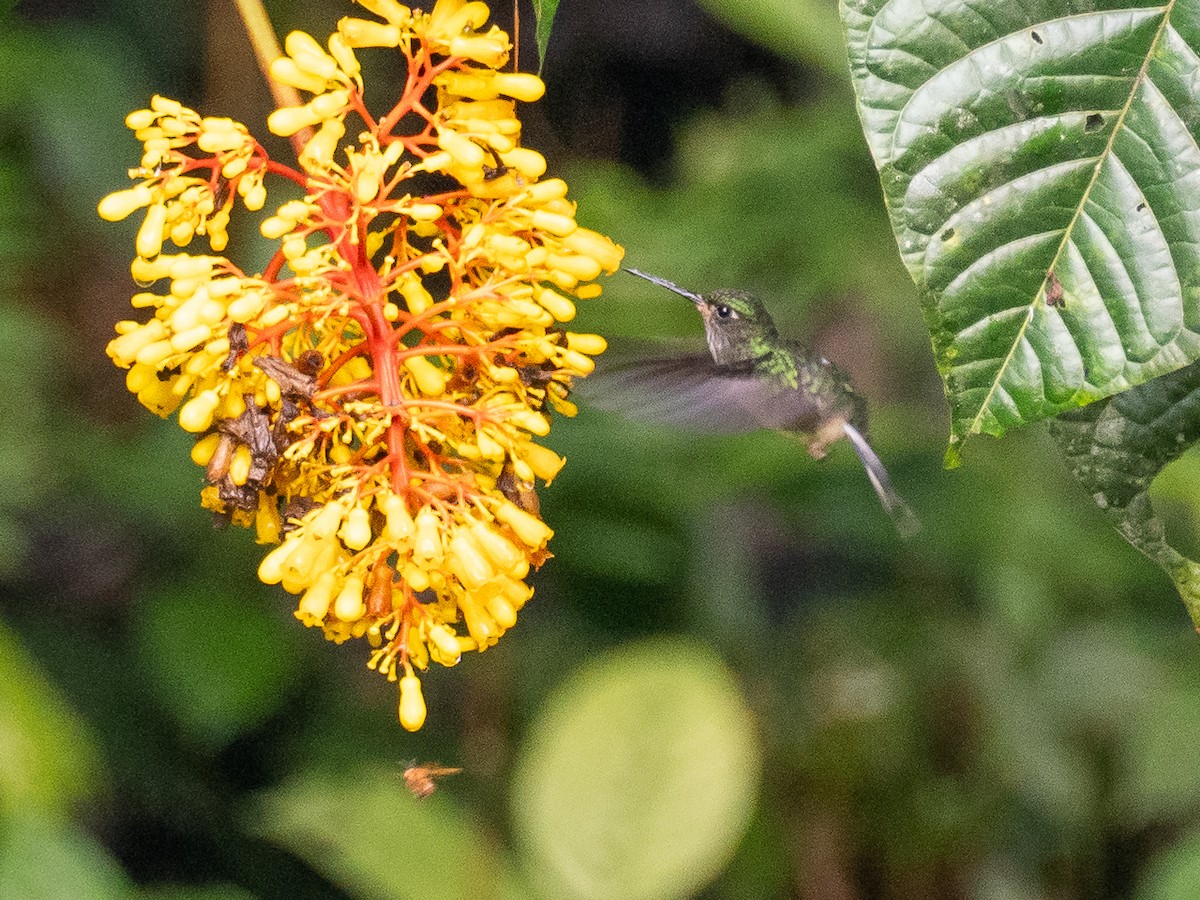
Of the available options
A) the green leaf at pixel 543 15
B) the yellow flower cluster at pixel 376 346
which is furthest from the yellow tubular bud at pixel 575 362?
the green leaf at pixel 543 15

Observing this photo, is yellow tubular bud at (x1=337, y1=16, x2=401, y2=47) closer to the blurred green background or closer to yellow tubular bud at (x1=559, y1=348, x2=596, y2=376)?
yellow tubular bud at (x1=559, y1=348, x2=596, y2=376)

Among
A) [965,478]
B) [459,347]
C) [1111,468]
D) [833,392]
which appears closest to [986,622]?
[965,478]

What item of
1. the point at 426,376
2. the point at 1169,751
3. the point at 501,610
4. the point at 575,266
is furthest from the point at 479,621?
the point at 1169,751

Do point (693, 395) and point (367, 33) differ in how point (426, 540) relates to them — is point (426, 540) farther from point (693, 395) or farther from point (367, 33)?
point (693, 395)

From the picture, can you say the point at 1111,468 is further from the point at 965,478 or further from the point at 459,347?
the point at 965,478

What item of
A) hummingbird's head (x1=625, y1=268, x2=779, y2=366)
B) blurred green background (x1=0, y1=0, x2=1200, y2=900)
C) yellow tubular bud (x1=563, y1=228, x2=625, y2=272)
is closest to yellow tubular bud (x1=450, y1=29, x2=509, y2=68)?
yellow tubular bud (x1=563, y1=228, x2=625, y2=272)

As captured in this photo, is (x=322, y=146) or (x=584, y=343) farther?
(x=584, y=343)
